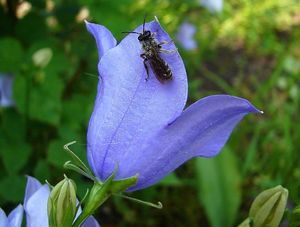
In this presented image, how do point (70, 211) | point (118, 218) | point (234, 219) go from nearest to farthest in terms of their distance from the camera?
point (70, 211), point (234, 219), point (118, 218)

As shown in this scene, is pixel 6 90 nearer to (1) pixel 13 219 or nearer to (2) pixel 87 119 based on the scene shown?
(2) pixel 87 119

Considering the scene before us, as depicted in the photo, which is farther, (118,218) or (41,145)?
(118,218)

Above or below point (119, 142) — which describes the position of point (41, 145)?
below

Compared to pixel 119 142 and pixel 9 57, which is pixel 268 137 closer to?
pixel 9 57

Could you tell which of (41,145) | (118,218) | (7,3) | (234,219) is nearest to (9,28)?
(7,3)

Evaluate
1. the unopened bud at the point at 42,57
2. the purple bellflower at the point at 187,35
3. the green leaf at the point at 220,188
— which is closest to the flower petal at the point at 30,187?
the unopened bud at the point at 42,57

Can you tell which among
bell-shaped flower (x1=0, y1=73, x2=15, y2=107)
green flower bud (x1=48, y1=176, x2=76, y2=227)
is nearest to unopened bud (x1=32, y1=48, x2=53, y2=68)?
bell-shaped flower (x1=0, y1=73, x2=15, y2=107)

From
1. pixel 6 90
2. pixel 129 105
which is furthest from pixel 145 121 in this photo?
pixel 6 90
